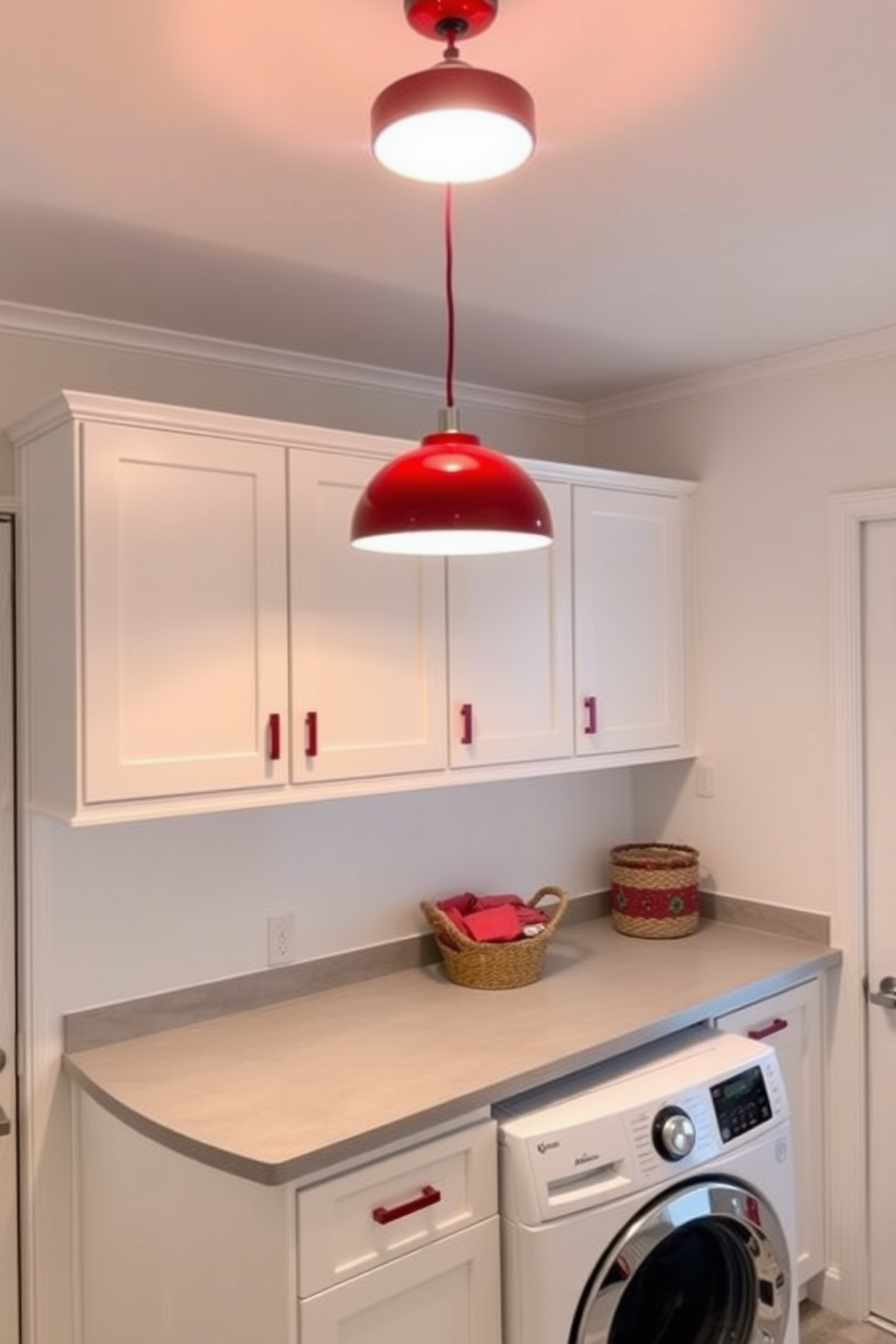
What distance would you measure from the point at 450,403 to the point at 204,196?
59cm

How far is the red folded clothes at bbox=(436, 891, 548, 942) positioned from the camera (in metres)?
2.63

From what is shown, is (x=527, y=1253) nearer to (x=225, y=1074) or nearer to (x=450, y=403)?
(x=225, y=1074)

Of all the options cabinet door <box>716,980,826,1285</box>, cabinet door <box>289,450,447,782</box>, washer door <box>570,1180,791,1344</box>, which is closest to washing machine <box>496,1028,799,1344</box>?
washer door <box>570,1180,791,1344</box>

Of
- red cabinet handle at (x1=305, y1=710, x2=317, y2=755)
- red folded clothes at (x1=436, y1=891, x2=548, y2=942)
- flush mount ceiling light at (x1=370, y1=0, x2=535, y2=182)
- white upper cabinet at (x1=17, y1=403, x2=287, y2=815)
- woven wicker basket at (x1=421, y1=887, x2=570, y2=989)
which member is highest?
flush mount ceiling light at (x1=370, y1=0, x2=535, y2=182)

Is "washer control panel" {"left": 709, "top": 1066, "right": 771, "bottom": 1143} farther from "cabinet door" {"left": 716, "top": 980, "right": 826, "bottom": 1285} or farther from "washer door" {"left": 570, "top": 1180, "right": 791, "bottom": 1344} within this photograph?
"cabinet door" {"left": 716, "top": 980, "right": 826, "bottom": 1285}

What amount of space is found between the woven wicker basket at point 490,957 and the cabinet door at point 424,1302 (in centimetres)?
66

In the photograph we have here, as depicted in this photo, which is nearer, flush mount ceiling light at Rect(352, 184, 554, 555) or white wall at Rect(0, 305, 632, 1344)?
flush mount ceiling light at Rect(352, 184, 554, 555)

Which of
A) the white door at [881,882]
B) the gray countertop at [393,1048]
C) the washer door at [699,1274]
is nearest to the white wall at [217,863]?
the gray countertop at [393,1048]

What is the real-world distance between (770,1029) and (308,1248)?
1.35 meters

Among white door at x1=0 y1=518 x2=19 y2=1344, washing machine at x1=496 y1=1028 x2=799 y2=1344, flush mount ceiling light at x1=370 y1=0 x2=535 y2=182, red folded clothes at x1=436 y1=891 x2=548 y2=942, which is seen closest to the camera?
flush mount ceiling light at x1=370 y1=0 x2=535 y2=182

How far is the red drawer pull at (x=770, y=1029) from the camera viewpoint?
2.58m

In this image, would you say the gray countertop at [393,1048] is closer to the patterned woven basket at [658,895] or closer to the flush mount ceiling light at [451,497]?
the patterned woven basket at [658,895]

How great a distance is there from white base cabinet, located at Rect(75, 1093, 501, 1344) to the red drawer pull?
34.4 inches

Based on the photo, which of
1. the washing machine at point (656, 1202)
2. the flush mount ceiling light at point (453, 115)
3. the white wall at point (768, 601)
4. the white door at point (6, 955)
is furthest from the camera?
the white wall at point (768, 601)
